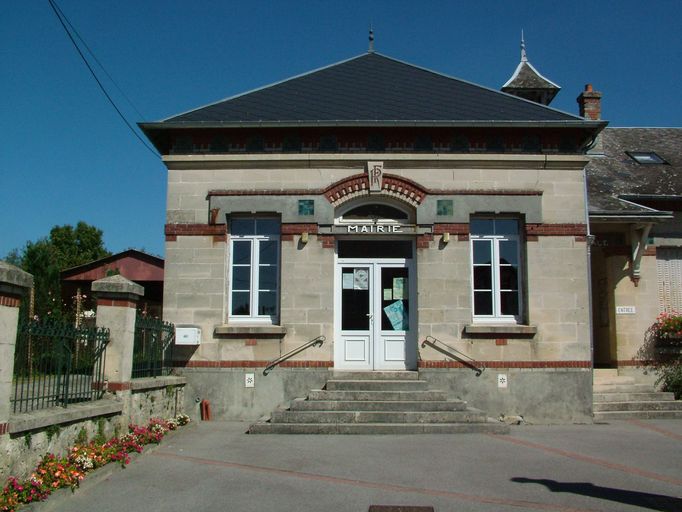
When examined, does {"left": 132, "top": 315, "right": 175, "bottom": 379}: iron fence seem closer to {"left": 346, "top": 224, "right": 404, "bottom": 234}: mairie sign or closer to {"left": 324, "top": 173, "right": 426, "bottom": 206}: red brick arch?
{"left": 346, "top": 224, "right": 404, "bottom": 234}: mairie sign

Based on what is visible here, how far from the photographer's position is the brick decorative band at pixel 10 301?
5.93 m

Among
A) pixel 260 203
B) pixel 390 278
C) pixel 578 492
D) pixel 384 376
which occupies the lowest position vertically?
pixel 578 492

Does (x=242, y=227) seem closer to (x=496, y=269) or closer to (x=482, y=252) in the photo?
(x=482, y=252)

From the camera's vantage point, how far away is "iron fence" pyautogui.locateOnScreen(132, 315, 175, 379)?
987 centimetres

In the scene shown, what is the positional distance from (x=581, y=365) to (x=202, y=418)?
264 inches

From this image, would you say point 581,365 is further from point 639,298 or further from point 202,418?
point 202,418

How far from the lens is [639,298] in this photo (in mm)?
13938

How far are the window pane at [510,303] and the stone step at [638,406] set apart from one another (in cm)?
239

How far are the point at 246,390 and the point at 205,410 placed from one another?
0.78 meters

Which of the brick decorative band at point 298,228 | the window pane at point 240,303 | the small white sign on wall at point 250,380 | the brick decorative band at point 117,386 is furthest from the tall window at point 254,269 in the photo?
the brick decorative band at point 117,386

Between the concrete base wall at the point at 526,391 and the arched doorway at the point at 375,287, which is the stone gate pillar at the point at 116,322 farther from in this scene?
the concrete base wall at the point at 526,391

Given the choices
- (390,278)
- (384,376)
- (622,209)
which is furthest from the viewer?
(622,209)

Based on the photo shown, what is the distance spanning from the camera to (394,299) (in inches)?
483

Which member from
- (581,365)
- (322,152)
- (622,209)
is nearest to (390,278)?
(322,152)
